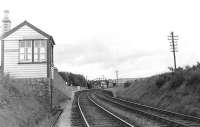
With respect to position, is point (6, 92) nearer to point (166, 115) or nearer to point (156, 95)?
point (166, 115)

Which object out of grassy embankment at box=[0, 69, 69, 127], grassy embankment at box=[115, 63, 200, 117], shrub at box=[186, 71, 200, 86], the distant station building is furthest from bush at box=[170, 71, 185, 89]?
grassy embankment at box=[0, 69, 69, 127]

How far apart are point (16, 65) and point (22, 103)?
667cm

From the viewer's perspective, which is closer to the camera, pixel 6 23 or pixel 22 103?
pixel 22 103

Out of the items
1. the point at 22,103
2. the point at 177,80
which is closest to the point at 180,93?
the point at 177,80

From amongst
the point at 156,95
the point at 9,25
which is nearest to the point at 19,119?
the point at 9,25

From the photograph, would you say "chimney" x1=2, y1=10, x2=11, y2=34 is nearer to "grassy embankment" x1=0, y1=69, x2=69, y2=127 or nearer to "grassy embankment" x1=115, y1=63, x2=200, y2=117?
"grassy embankment" x1=0, y1=69, x2=69, y2=127

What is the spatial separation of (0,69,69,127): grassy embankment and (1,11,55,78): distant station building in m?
0.82

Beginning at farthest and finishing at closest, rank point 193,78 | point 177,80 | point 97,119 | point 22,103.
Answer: point 177,80, point 193,78, point 97,119, point 22,103

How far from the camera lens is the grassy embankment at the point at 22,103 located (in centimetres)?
1521

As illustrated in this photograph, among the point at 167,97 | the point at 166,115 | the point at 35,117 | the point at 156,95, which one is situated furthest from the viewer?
the point at 156,95

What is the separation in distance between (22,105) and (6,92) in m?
1.29

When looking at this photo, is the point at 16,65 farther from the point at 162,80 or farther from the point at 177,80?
the point at 162,80

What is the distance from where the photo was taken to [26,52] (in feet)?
84.9

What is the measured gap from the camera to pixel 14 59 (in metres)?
25.8
